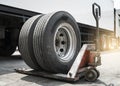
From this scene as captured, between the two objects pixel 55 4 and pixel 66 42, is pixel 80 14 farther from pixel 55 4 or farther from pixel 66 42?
pixel 66 42

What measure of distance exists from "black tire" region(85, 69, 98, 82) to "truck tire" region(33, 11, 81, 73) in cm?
63

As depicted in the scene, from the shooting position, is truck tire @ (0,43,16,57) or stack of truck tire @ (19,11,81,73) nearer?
stack of truck tire @ (19,11,81,73)

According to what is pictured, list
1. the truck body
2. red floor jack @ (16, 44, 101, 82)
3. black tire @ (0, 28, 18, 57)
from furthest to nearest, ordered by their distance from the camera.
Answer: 1. black tire @ (0, 28, 18, 57)
2. the truck body
3. red floor jack @ (16, 44, 101, 82)

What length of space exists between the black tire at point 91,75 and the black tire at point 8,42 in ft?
18.8

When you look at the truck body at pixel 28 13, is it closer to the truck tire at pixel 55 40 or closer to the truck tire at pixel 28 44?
the truck tire at pixel 28 44

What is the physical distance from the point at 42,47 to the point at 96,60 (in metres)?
1.26

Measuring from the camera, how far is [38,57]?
12.9 ft

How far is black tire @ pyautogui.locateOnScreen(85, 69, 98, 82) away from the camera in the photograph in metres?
3.68

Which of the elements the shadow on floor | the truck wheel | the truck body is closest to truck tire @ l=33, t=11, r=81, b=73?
the shadow on floor

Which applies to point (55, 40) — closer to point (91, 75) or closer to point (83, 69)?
point (83, 69)

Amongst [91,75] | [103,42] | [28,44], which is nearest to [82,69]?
[91,75]

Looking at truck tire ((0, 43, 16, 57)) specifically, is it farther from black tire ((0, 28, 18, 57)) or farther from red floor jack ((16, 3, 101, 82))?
red floor jack ((16, 3, 101, 82))

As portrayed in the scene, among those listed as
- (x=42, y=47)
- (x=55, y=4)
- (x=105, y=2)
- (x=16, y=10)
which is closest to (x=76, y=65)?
(x=42, y=47)

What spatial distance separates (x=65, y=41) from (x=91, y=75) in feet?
4.17
